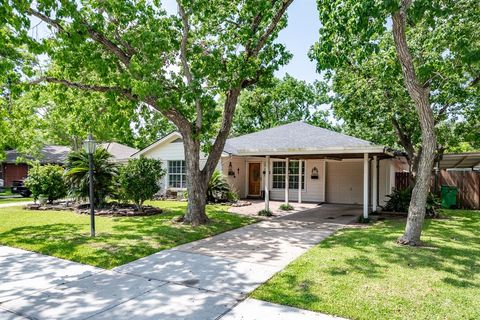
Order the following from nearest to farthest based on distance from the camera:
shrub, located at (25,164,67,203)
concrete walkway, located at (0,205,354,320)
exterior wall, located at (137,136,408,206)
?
1. concrete walkway, located at (0,205,354,320)
2. shrub, located at (25,164,67,203)
3. exterior wall, located at (137,136,408,206)

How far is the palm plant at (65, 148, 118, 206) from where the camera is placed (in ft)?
41.7

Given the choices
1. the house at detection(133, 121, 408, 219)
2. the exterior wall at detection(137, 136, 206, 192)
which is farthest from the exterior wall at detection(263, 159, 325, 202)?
the exterior wall at detection(137, 136, 206, 192)

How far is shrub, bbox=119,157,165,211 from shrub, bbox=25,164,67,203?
4494mm

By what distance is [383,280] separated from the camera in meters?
4.99

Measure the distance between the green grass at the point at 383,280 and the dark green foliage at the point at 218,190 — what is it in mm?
8856

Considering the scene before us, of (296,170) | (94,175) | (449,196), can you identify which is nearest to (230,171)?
(296,170)

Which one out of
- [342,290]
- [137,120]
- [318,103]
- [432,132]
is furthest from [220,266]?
[318,103]

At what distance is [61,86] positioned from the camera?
969 centimetres

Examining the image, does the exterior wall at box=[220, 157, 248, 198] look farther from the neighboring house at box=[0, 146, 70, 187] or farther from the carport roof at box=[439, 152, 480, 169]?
the neighboring house at box=[0, 146, 70, 187]

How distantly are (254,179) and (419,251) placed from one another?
39.9 ft

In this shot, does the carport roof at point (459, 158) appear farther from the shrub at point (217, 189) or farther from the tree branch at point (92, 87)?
the tree branch at point (92, 87)

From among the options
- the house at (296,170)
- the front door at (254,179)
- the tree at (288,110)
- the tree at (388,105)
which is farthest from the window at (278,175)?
the tree at (288,110)

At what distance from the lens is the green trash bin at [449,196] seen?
14.7 metres

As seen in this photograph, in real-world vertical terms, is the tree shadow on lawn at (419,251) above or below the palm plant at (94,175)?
below
